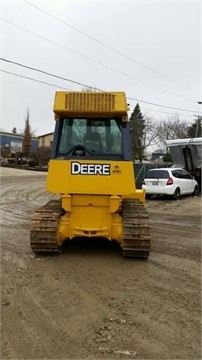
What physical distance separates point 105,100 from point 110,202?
178 centimetres

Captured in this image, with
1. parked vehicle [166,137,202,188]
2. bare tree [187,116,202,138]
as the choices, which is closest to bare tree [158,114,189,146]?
bare tree [187,116,202,138]

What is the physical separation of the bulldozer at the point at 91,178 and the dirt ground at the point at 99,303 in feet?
1.45

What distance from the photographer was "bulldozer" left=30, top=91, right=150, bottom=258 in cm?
712

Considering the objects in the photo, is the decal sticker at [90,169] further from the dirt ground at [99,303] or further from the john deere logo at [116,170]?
Result: the dirt ground at [99,303]

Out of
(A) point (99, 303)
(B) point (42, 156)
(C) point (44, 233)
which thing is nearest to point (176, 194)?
(C) point (44, 233)

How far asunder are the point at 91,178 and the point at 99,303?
8.44 feet

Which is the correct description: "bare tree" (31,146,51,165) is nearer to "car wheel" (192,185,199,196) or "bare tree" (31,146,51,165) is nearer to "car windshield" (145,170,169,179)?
"car wheel" (192,185,199,196)

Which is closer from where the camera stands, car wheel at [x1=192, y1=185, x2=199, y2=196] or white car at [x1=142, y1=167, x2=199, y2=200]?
white car at [x1=142, y1=167, x2=199, y2=200]

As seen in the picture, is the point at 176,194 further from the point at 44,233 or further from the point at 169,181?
the point at 44,233

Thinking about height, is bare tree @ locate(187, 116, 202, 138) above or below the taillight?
above

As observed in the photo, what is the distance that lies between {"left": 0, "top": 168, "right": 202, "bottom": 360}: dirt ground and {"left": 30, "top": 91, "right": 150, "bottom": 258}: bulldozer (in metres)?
0.44

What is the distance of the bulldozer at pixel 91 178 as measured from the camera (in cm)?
712

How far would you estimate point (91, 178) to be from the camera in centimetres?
715

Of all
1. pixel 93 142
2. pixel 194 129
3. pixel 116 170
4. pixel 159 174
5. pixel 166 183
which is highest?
pixel 194 129
